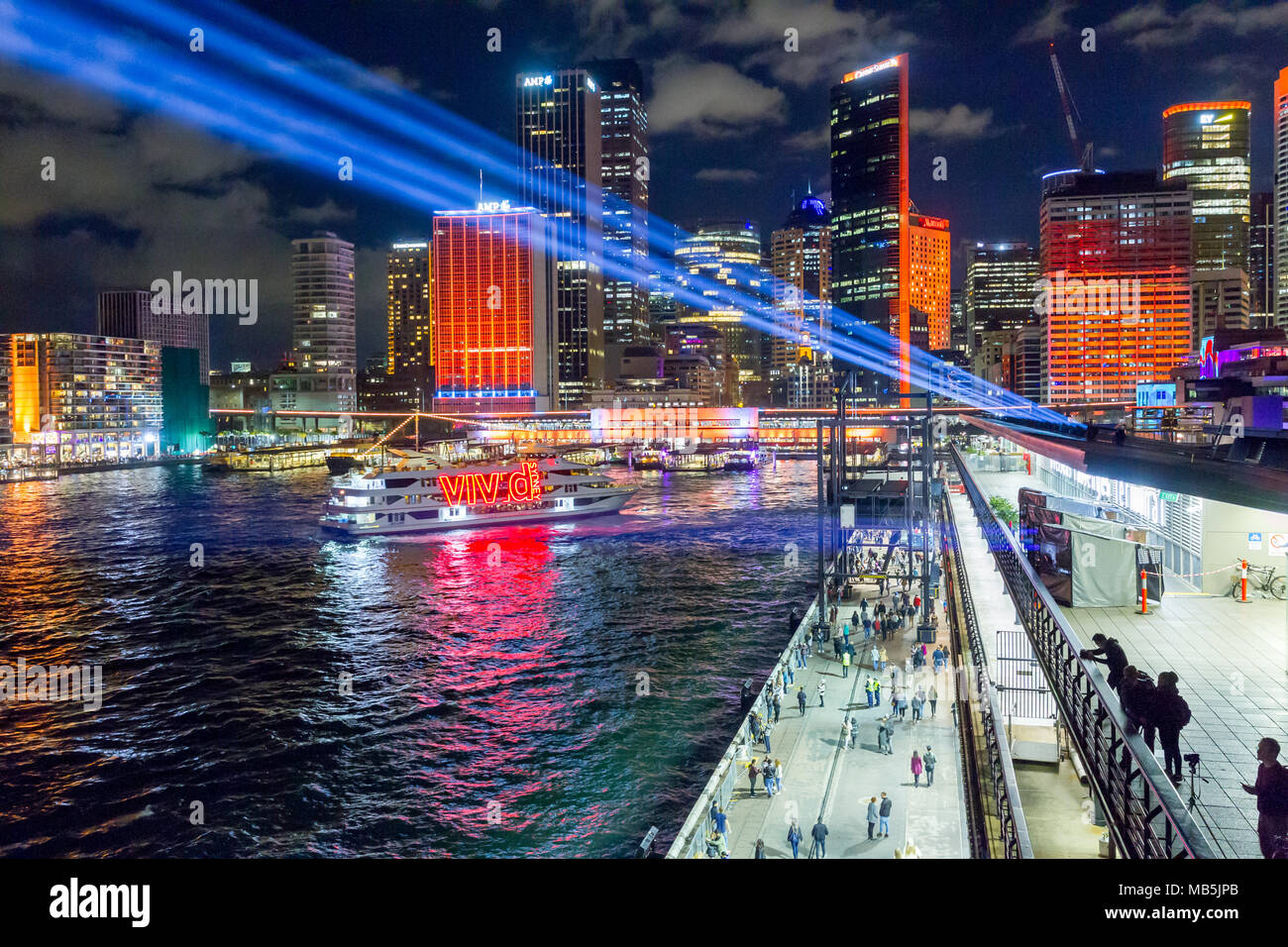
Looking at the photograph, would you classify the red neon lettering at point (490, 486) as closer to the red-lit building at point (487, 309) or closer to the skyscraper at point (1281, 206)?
the red-lit building at point (487, 309)

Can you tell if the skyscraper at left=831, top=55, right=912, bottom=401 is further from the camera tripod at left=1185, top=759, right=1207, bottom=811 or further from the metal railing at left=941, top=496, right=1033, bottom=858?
the camera tripod at left=1185, top=759, right=1207, bottom=811

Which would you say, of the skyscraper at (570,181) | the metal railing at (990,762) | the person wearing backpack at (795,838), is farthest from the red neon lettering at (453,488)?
the skyscraper at (570,181)

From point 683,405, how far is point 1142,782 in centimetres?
12870

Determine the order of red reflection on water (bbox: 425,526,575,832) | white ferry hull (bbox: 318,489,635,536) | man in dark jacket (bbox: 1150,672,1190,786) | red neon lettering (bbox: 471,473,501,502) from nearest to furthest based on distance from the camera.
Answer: man in dark jacket (bbox: 1150,672,1190,786) → red reflection on water (bbox: 425,526,575,832) → white ferry hull (bbox: 318,489,635,536) → red neon lettering (bbox: 471,473,501,502)

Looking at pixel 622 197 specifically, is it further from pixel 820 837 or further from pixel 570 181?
pixel 820 837

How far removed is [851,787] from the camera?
12.5 m

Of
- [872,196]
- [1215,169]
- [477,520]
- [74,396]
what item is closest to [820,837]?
[477,520]

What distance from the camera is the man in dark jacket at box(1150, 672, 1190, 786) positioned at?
6.16m

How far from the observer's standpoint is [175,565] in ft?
117

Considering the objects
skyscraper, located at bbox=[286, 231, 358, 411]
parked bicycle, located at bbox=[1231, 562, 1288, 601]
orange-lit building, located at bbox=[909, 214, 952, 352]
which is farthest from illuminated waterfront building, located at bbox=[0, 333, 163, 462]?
orange-lit building, located at bbox=[909, 214, 952, 352]

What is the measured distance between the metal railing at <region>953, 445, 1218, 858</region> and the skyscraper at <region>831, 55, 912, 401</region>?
545 ft

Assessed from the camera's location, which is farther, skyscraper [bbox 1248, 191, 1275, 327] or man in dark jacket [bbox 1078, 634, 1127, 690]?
skyscraper [bbox 1248, 191, 1275, 327]

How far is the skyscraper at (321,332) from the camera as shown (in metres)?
163

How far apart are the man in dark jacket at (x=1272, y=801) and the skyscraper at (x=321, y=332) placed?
16918cm
